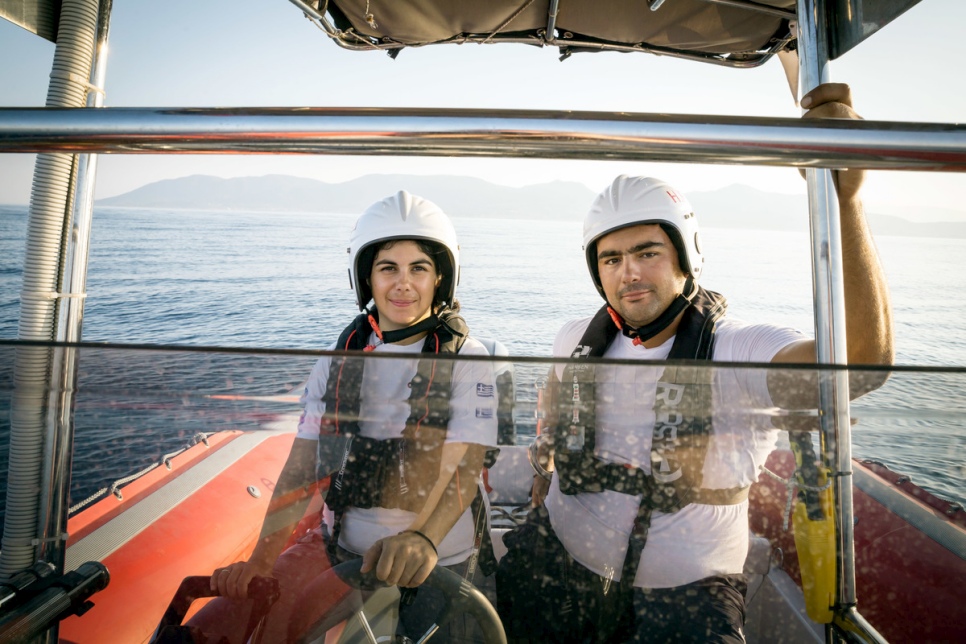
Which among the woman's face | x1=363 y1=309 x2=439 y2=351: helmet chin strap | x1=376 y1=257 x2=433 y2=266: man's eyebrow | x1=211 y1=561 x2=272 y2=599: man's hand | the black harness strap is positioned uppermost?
x1=376 y1=257 x2=433 y2=266: man's eyebrow

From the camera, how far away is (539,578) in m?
0.87

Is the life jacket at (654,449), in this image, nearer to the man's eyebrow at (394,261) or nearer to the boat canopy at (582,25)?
the man's eyebrow at (394,261)

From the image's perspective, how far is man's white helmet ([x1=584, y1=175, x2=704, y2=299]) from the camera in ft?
7.59

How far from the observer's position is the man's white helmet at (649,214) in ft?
7.59

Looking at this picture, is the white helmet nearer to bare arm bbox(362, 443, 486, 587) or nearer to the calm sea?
bare arm bbox(362, 443, 486, 587)

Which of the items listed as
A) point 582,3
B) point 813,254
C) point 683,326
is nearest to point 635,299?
point 683,326

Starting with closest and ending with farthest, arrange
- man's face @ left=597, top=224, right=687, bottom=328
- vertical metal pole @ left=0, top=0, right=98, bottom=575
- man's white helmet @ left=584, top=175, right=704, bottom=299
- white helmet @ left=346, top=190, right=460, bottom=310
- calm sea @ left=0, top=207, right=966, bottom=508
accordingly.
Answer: vertical metal pole @ left=0, top=0, right=98, bottom=575 → man's face @ left=597, top=224, right=687, bottom=328 → man's white helmet @ left=584, top=175, right=704, bottom=299 → white helmet @ left=346, top=190, right=460, bottom=310 → calm sea @ left=0, top=207, right=966, bottom=508

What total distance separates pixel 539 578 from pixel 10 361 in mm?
873

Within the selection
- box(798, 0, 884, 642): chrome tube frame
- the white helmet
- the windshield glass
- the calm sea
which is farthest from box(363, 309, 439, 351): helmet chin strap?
the calm sea

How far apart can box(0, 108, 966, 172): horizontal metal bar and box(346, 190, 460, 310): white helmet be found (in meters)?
1.61

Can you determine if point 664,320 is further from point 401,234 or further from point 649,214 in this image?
point 401,234

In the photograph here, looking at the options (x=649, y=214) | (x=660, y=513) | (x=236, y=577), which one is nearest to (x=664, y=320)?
(x=649, y=214)

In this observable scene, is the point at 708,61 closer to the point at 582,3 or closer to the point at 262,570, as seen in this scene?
the point at 582,3

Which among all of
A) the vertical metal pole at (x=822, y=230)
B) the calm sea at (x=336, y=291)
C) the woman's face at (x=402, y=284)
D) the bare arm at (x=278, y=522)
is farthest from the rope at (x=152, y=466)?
the calm sea at (x=336, y=291)
